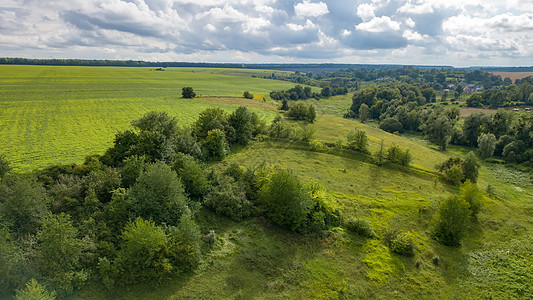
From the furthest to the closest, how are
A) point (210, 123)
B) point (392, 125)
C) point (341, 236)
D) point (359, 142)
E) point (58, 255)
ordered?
1. point (392, 125)
2. point (359, 142)
3. point (210, 123)
4. point (341, 236)
5. point (58, 255)

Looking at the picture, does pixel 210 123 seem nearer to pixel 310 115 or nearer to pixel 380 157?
pixel 380 157

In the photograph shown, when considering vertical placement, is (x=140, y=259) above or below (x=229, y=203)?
below

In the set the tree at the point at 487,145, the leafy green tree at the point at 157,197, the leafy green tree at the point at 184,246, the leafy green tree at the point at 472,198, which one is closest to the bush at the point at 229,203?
the leafy green tree at the point at 157,197

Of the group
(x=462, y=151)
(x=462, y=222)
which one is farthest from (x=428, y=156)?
(x=462, y=222)

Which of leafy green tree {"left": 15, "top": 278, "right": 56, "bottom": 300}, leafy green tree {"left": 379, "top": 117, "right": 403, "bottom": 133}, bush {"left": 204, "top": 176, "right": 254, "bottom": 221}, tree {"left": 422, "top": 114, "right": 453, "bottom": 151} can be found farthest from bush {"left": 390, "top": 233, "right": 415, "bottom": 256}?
leafy green tree {"left": 379, "top": 117, "right": 403, "bottom": 133}

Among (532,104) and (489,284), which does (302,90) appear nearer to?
(532,104)

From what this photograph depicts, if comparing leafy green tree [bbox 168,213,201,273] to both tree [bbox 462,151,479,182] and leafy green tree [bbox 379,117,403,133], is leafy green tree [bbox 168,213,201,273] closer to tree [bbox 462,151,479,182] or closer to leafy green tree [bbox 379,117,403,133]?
tree [bbox 462,151,479,182]

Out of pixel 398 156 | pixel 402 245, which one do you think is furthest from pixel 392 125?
pixel 402 245
